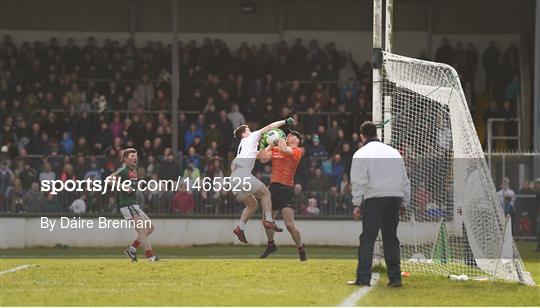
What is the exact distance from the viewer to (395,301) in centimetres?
1376

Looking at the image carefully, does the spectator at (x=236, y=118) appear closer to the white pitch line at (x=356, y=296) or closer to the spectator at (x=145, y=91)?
the spectator at (x=145, y=91)

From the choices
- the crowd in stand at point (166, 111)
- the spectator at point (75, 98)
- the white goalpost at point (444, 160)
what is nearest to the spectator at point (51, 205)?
the crowd in stand at point (166, 111)

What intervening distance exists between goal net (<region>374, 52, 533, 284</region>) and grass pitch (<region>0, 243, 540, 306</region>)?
92 centimetres

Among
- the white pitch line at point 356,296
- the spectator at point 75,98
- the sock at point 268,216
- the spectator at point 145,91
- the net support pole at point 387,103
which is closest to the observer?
the white pitch line at point 356,296

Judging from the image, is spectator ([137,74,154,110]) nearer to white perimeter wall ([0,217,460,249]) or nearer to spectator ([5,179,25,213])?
white perimeter wall ([0,217,460,249])

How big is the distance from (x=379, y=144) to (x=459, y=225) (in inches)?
191

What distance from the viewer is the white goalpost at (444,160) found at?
16766 mm

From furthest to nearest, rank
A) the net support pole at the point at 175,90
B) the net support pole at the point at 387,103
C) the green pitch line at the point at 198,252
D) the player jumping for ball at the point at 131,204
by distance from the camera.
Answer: the net support pole at the point at 175,90 < the green pitch line at the point at 198,252 < the player jumping for ball at the point at 131,204 < the net support pole at the point at 387,103

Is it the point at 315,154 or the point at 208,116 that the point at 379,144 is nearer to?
the point at 315,154

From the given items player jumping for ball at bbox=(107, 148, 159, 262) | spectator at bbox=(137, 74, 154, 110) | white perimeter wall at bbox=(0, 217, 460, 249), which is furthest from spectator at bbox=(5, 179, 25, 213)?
player jumping for ball at bbox=(107, 148, 159, 262)

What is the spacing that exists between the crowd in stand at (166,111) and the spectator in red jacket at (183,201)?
3 cm

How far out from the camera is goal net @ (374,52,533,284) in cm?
1675

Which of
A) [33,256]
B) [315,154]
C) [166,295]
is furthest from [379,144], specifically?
[315,154]

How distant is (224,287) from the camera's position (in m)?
14.8
